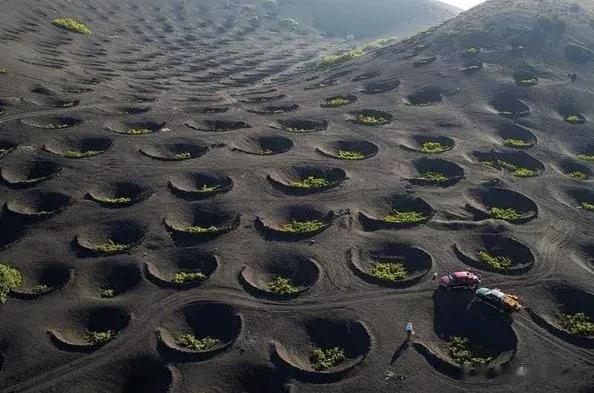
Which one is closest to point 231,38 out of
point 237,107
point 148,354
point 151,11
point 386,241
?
point 151,11

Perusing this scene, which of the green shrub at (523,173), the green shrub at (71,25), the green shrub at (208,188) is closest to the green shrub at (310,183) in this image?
the green shrub at (208,188)

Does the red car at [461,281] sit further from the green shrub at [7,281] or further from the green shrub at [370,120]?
the green shrub at [370,120]

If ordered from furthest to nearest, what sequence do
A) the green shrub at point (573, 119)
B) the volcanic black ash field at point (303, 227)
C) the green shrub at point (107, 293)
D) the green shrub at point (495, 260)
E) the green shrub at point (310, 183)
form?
1. the green shrub at point (573, 119)
2. the green shrub at point (310, 183)
3. the green shrub at point (495, 260)
4. the green shrub at point (107, 293)
5. the volcanic black ash field at point (303, 227)

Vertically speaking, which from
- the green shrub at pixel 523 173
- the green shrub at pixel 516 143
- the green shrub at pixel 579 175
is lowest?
the green shrub at pixel 579 175

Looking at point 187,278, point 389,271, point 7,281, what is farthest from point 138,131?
point 389,271

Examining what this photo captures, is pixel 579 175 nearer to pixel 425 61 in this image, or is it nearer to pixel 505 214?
pixel 505 214

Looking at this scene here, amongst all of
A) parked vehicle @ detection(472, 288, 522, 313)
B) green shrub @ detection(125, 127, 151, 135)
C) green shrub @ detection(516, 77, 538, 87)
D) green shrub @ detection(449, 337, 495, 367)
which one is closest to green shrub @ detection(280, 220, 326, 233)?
parked vehicle @ detection(472, 288, 522, 313)

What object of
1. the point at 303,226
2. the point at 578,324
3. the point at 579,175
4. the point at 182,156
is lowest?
the point at 578,324
